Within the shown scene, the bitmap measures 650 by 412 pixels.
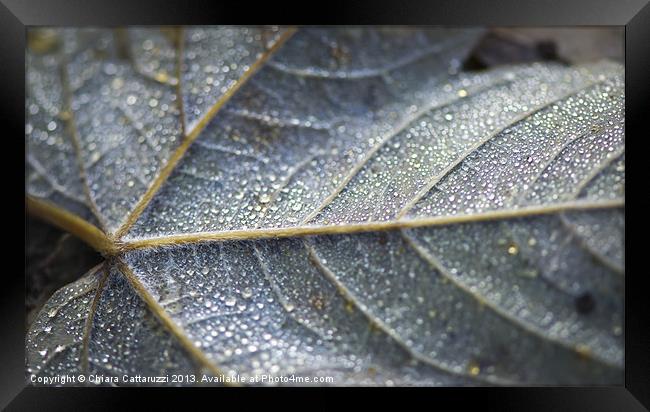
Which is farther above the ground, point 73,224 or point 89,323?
point 73,224

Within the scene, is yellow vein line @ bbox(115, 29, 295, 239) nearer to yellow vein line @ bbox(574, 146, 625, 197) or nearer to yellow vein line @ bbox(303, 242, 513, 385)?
yellow vein line @ bbox(303, 242, 513, 385)

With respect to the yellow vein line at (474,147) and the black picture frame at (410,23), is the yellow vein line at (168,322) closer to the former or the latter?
the black picture frame at (410,23)

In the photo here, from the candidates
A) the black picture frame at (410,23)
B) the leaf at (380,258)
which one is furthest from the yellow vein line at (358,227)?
the black picture frame at (410,23)

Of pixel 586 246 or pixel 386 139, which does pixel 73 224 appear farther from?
pixel 586 246

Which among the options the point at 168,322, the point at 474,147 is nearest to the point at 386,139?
the point at 474,147

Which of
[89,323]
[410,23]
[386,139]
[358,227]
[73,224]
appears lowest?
[89,323]

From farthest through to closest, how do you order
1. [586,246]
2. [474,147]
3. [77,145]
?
[77,145] → [474,147] → [586,246]

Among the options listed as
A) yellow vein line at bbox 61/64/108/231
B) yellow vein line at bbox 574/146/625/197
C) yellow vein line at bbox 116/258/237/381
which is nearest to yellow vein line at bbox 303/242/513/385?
yellow vein line at bbox 116/258/237/381
